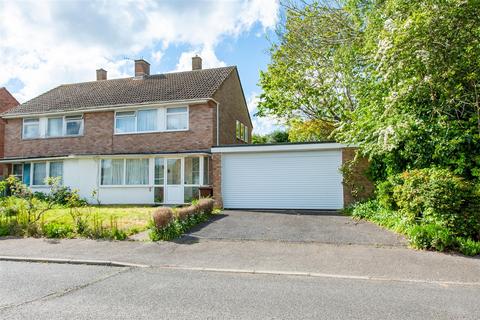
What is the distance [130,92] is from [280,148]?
33.3 feet

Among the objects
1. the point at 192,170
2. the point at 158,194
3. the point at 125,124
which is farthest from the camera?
the point at 125,124

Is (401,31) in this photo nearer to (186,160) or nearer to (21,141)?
(186,160)

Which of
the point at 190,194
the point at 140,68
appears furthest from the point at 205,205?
the point at 140,68

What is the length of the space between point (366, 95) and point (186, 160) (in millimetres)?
8650

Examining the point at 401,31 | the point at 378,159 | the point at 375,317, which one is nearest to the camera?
the point at 375,317

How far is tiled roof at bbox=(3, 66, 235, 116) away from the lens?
58.1ft

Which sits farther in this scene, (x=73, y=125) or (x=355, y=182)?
(x=73, y=125)

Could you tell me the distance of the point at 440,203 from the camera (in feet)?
24.8

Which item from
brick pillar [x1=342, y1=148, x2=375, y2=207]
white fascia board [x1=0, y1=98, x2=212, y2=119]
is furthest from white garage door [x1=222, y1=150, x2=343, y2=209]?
white fascia board [x1=0, y1=98, x2=212, y2=119]

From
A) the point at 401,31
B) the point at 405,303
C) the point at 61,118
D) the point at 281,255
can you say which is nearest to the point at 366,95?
the point at 401,31

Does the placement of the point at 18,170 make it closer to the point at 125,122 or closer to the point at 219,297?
the point at 125,122

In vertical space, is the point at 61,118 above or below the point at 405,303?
above

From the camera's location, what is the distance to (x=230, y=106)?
20.1 meters

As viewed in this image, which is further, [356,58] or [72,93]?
[72,93]
